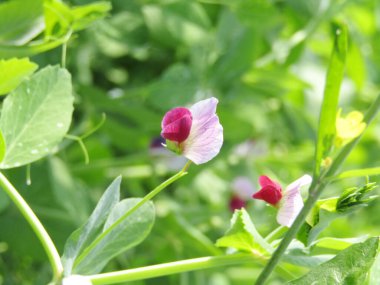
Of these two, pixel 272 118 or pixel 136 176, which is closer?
pixel 136 176

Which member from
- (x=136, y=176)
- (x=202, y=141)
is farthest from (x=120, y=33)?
(x=202, y=141)

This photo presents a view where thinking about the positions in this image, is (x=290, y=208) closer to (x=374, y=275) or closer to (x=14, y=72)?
(x=374, y=275)

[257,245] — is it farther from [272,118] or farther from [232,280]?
[272,118]

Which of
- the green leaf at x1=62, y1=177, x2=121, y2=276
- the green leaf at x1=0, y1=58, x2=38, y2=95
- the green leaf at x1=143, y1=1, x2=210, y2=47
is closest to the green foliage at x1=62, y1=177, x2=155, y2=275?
the green leaf at x1=62, y1=177, x2=121, y2=276

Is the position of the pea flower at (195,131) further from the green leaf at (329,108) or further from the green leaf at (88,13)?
the green leaf at (88,13)

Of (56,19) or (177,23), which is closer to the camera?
(56,19)

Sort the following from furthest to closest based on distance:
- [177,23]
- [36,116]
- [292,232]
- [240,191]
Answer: [240,191], [177,23], [36,116], [292,232]

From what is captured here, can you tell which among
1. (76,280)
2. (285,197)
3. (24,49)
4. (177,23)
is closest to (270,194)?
(285,197)
